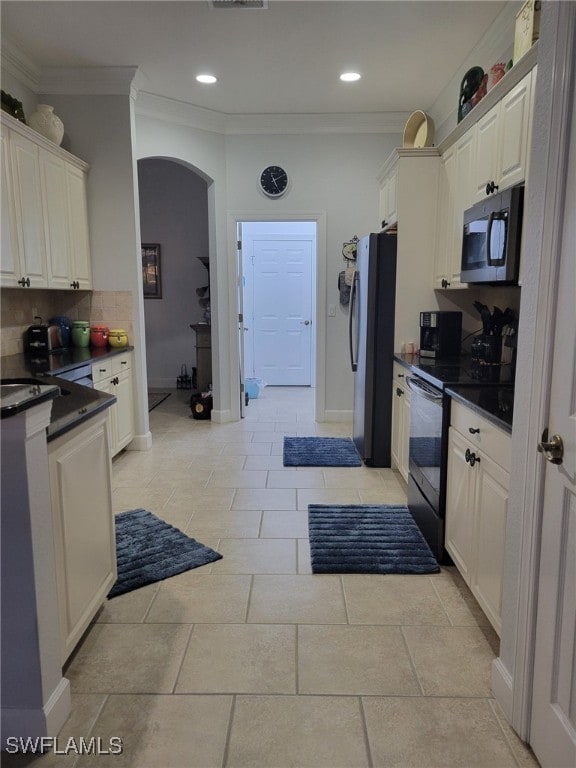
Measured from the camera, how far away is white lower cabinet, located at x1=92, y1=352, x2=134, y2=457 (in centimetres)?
386

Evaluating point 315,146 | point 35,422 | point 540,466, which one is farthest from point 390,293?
point 35,422

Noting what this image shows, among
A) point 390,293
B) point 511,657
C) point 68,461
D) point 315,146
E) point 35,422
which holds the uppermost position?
point 315,146

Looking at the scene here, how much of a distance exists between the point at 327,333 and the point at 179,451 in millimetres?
1946

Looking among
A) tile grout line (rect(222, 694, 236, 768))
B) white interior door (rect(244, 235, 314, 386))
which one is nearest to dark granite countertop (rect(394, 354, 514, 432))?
tile grout line (rect(222, 694, 236, 768))

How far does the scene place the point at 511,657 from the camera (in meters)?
1.67

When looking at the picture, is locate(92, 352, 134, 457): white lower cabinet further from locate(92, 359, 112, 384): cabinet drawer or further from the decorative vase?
the decorative vase

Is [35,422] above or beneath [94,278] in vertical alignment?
beneath

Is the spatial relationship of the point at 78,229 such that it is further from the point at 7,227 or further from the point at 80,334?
the point at 7,227

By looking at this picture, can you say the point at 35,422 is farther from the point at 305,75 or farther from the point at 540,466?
the point at 305,75

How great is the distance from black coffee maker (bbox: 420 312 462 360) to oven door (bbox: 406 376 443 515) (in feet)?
1.38

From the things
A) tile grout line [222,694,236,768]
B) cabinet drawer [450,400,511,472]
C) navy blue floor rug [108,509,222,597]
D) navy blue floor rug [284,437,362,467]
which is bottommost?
tile grout line [222,694,236,768]

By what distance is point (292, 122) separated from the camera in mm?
5074

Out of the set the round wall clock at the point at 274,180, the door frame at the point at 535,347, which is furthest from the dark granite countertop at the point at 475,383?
the round wall clock at the point at 274,180

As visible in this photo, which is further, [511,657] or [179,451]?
[179,451]
